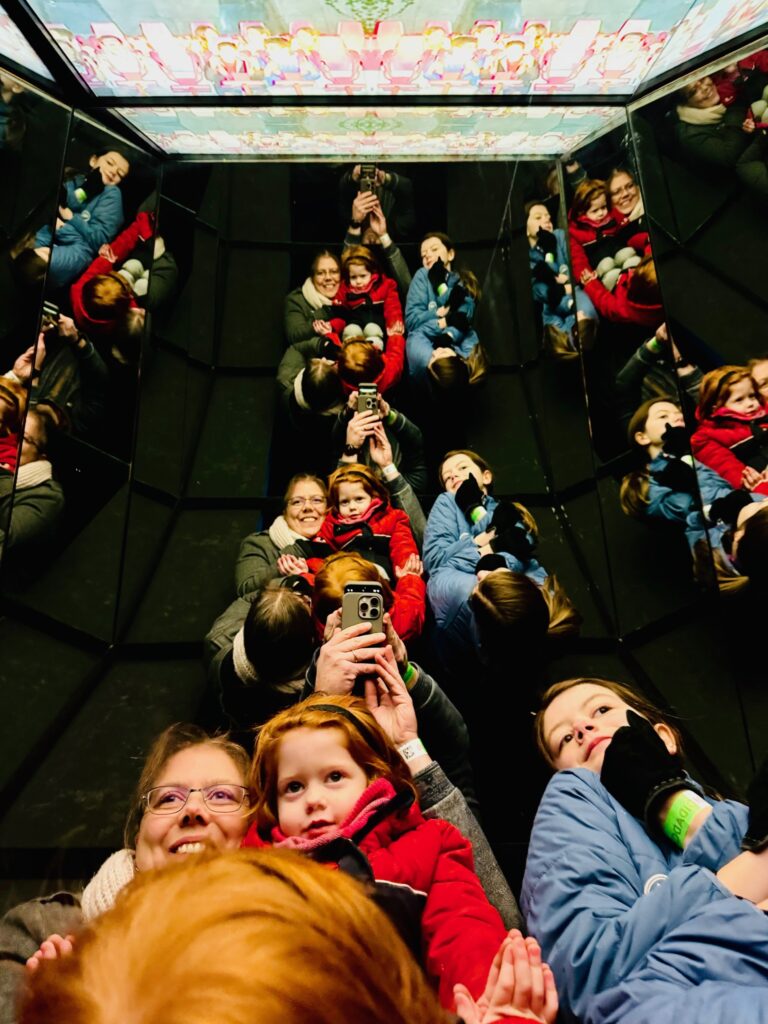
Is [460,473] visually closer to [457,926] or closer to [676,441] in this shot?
[676,441]

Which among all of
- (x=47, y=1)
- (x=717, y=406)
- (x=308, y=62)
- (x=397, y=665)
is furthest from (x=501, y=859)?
(x=47, y=1)

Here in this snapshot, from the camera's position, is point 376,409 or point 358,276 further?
point 358,276

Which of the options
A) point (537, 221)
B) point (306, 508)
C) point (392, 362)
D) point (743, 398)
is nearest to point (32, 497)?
point (306, 508)

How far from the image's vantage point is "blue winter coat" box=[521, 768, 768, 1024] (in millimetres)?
960

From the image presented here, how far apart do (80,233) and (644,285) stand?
2.17 meters

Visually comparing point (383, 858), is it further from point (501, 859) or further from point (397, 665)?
point (501, 859)

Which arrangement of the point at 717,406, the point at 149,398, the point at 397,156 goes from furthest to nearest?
the point at 397,156, the point at 149,398, the point at 717,406

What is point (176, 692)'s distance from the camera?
88.1 inches

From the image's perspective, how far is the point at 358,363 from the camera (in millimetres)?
3418

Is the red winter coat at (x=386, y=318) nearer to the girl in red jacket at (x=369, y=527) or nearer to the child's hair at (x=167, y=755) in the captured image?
the girl in red jacket at (x=369, y=527)

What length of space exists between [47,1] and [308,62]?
2.84 ft

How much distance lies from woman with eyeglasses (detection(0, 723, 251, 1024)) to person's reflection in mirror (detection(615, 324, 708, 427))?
6.31 ft

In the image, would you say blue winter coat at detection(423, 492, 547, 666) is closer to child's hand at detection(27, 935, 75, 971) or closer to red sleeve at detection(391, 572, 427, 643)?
red sleeve at detection(391, 572, 427, 643)

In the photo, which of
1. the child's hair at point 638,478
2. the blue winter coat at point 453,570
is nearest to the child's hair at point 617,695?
the blue winter coat at point 453,570
